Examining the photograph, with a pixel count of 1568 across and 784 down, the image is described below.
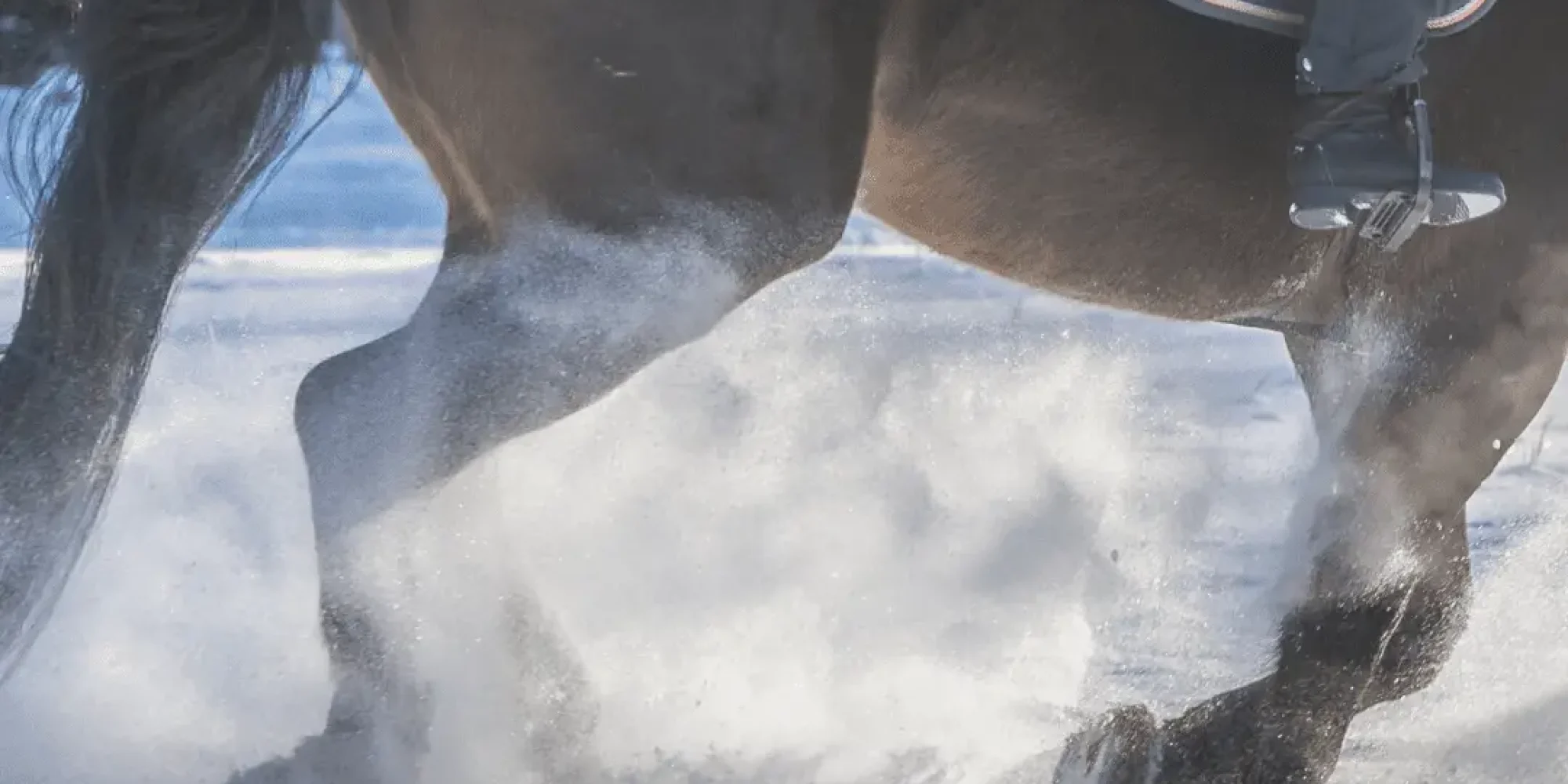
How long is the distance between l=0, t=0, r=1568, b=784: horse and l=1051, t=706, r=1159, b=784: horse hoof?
52 cm

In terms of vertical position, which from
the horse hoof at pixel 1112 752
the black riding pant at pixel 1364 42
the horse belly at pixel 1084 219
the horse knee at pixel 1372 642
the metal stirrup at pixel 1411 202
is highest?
the black riding pant at pixel 1364 42

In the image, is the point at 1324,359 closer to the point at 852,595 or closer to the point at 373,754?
the point at 852,595

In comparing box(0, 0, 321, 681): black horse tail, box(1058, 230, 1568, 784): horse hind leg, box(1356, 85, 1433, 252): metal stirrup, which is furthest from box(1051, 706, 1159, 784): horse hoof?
box(0, 0, 321, 681): black horse tail

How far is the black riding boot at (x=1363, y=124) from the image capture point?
982mm

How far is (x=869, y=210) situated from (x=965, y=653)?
0.62 meters

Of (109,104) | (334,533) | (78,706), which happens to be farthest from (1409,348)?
(78,706)

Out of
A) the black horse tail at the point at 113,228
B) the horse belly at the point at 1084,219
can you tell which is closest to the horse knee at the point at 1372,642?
the horse belly at the point at 1084,219

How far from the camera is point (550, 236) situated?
110 cm

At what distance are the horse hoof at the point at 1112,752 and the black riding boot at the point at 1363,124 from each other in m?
0.71

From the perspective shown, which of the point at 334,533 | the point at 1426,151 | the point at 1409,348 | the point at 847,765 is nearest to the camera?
the point at 1426,151

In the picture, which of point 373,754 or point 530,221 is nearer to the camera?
point 530,221

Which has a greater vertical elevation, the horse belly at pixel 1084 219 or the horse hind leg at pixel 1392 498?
the horse belly at pixel 1084 219

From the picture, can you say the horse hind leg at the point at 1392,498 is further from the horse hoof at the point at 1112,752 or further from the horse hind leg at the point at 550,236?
the horse hind leg at the point at 550,236

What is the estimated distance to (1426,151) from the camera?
1.01 meters
